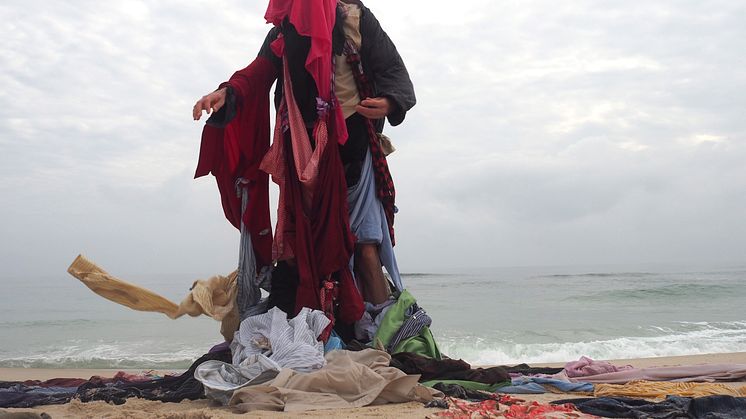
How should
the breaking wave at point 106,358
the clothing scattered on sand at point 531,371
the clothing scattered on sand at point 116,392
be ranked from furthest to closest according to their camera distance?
the breaking wave at point 106,358 < the clothing scattered on sand at point 531,371 < the clothing scattered on sand at point 116,392

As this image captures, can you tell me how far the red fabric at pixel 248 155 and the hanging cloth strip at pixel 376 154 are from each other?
1.70 feet

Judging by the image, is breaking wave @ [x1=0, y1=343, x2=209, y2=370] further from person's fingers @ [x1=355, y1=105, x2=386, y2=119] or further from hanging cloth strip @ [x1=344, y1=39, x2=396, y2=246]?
person's fingers @ [x1=355, y1=105, x2=386, y2=119]

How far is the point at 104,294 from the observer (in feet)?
10.5

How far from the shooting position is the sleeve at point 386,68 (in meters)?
3.29

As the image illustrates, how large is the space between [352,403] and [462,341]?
6.83 meters

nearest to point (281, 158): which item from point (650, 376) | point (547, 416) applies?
point (547, 416)

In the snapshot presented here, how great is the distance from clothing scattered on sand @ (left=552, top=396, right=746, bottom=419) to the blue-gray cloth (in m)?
0.42

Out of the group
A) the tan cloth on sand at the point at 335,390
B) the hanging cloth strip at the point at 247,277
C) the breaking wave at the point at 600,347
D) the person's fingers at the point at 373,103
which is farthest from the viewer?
the breaking wave at the point at 600,347

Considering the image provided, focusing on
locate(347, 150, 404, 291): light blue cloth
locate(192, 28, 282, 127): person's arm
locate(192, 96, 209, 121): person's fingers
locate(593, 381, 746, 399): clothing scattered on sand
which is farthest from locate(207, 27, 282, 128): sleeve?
locate(593, 381, 746, 399): clothing scattered on sand

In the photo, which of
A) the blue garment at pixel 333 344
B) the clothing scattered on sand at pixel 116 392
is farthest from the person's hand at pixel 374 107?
the clothing scattered on sand at pixel 116 392

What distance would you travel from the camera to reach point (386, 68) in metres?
3.38

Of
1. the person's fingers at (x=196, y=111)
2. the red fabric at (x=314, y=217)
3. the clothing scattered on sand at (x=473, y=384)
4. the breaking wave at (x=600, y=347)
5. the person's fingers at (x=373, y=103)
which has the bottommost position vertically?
the breaking wave at (x=600, y=347)

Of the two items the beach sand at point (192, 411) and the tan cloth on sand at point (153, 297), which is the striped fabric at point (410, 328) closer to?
the beach sand at point (192, 411)

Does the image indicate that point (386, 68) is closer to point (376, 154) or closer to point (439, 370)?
point (376, 154)
